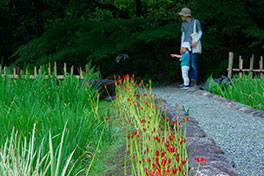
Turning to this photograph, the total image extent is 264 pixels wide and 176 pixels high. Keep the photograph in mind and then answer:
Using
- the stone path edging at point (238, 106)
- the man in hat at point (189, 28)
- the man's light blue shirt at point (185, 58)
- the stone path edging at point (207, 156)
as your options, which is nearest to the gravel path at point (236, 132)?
the stone path edging at point (238, 106)

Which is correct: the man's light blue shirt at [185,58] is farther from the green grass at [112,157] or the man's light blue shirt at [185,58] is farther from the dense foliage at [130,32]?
the green grass at [112,157]

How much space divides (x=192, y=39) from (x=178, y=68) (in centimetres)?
296

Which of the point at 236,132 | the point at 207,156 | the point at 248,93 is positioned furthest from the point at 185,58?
the point at 207,156

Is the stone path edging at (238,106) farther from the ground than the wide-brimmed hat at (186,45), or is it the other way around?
the wide-brimmed hat at (186,45)

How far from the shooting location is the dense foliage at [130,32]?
809 centimetres

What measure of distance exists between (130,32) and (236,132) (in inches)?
243

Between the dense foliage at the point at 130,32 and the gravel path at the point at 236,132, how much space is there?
3220mm

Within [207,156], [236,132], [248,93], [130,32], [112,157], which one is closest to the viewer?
[207,156]

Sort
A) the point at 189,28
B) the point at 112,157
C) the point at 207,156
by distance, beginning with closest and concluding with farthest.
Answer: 1. the point at 207,156
2. the point at 112,157
3. the point at 189,28

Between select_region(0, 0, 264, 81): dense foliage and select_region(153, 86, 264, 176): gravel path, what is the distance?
127 inches

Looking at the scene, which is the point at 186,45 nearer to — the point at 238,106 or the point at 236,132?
the point at 238,106

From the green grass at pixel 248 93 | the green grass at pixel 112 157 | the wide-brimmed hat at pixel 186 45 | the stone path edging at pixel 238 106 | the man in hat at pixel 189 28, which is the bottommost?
the green grass at pixel 112 157

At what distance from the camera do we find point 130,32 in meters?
9.27

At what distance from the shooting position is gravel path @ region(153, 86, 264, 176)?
272 centimetres
